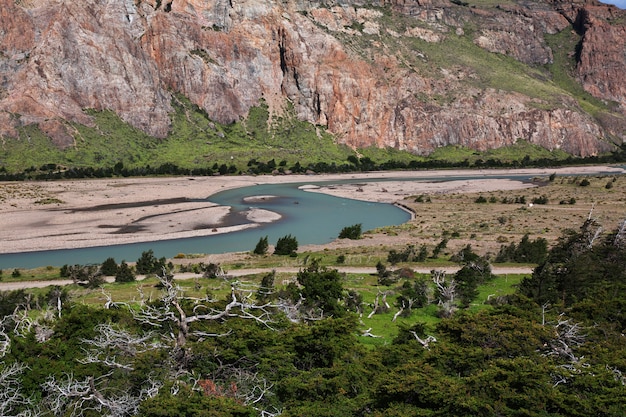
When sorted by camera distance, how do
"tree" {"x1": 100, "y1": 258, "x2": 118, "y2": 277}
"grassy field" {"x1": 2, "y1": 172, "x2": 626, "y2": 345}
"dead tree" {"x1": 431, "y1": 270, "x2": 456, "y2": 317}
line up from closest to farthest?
"dead tree" {"x1": 431, "y1": 270, "x2": 456, "y2": 317} < "grassy field" {"x1": 2, "y1": 172, "x2": 626, "y2": 345} < "tree" {"x1": 100, "y1": 258, "x2": 118, "y2": 277}

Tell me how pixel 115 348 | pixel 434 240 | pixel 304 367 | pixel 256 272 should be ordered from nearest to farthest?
pixel 115 348, pixel 304 367, pixel 256 272, pixel 434 240

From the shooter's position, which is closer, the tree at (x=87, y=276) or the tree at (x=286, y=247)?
the tree at (x=87, y=276)

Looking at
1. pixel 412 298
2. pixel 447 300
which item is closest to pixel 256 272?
pixel 412 298

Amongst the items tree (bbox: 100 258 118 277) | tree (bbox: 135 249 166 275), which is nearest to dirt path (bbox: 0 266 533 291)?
tree (bbox: 100 258 118 277)

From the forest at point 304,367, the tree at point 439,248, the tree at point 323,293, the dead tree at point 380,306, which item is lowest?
the tree at point 439,248

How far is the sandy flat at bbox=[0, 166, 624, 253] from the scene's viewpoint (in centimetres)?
6041

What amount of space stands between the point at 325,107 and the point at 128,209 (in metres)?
112

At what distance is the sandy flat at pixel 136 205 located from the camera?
60.4 meters

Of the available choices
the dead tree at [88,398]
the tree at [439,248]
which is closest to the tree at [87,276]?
the dead tree at [88,398]

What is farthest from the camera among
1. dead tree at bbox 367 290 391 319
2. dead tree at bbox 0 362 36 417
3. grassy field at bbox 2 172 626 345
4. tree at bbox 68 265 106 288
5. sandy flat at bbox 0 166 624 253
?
sandy flat at bbox 0 166 624 253

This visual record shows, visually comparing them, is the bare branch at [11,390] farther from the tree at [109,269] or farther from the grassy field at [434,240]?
the tree at [109,269]

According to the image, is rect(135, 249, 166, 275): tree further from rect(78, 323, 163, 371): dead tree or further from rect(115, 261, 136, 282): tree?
rect(78, 323, 163, 371): dead tree

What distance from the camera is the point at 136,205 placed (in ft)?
270

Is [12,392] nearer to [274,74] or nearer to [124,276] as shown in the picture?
[124,276]
